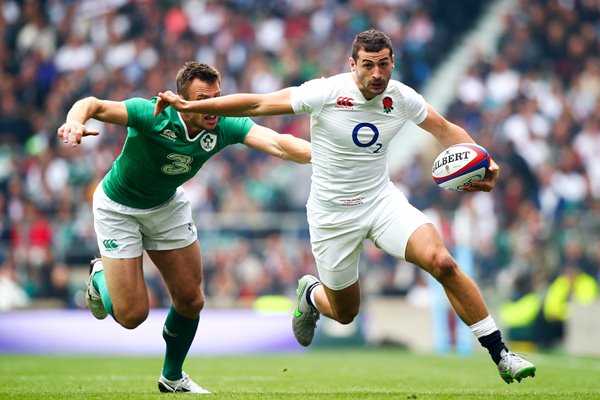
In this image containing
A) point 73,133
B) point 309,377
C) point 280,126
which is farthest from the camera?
point 280,126

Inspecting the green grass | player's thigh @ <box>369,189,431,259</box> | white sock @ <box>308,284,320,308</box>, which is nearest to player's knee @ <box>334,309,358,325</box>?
white sock @ <box>308,284,320,308</box>

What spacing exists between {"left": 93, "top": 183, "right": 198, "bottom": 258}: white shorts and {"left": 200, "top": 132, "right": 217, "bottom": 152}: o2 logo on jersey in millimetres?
642

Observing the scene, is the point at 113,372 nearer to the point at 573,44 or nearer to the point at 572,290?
the point at 572,290

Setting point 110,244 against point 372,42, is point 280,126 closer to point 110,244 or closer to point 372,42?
point 110,244

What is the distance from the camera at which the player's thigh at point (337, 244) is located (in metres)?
8.48

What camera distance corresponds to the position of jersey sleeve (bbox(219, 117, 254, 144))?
28.1ft

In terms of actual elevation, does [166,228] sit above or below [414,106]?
below

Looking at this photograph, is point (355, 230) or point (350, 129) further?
point (355, 230)

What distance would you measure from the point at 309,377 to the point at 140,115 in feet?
12.5

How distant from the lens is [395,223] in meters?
8.23

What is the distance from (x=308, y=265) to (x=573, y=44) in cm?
926

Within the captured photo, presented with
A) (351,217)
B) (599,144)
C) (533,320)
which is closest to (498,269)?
(533,320)

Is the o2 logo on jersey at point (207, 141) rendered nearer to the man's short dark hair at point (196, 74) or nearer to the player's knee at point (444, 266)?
the man's short dark hair at point (196, 74)

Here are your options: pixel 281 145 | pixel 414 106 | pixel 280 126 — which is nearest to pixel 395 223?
pixel 414 106
